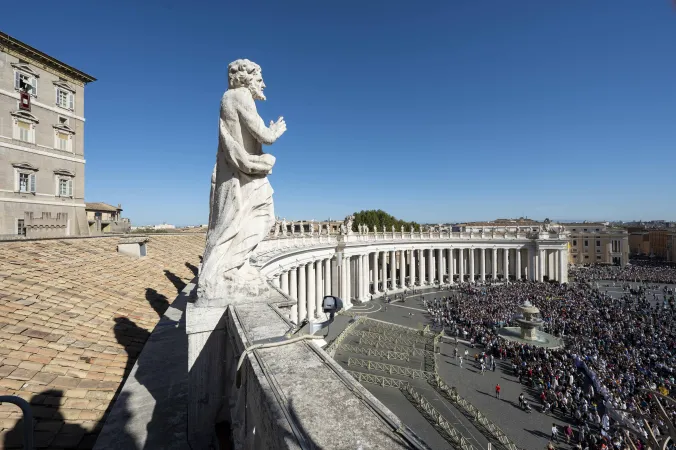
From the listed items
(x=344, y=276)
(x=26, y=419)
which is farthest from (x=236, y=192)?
(x=344, y=276)

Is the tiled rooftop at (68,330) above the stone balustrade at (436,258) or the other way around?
above

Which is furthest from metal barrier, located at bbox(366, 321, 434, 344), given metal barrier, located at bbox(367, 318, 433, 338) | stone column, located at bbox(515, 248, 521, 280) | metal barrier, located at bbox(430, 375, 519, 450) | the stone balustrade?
stone column, located at bbox(515, 248, 521, 280)

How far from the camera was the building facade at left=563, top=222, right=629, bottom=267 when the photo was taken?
88.3 metres

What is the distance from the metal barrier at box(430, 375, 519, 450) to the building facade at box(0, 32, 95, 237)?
85.8ft

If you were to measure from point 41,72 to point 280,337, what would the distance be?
34157mm

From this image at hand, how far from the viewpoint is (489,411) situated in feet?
58.4

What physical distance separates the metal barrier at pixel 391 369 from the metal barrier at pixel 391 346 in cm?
338

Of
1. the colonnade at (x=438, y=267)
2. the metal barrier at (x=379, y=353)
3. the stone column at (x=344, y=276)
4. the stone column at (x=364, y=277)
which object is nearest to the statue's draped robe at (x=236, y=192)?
the metal barrier at (x=379, y=353)

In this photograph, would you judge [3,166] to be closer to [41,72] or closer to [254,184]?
[41,72]

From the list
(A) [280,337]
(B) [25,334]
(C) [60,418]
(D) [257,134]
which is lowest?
(C) [60,418]

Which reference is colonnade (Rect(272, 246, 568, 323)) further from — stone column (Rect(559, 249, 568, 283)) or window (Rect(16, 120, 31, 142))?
window (Rect(16, 120, 31, 142))

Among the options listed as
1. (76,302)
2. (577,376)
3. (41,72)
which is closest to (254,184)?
(76,302)

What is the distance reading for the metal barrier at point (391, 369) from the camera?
21750 millimetres

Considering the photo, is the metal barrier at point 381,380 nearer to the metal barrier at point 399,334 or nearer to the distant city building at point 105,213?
the metal barrier at point 399,334
